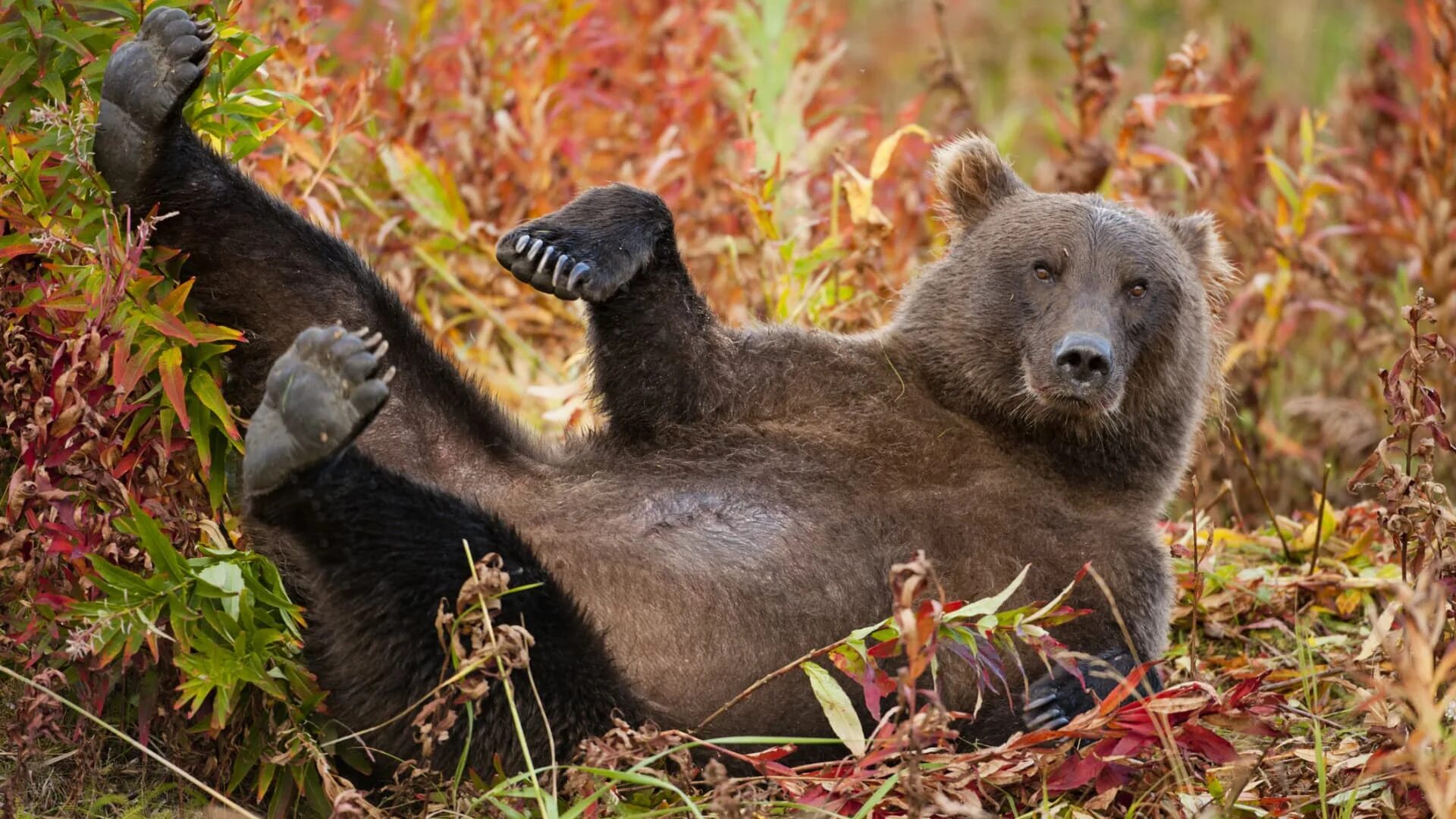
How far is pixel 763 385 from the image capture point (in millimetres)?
4641

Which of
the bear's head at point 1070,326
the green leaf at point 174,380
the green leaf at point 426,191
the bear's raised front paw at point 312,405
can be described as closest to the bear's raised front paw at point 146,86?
the green leaf at point 174,380

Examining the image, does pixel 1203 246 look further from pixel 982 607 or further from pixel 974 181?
pixel 982 607

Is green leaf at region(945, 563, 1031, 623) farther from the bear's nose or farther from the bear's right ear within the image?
the bear's right ear

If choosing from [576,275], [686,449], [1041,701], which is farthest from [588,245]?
[1041,701]

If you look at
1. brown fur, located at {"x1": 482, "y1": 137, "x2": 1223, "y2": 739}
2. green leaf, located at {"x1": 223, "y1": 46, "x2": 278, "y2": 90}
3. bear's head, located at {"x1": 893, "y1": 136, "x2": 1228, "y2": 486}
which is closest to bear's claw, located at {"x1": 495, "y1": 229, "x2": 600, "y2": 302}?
brown fur, located at {"x1": 482, "y1": 137, "x2": 1223, "y2": 739}

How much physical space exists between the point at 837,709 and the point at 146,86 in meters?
2.19

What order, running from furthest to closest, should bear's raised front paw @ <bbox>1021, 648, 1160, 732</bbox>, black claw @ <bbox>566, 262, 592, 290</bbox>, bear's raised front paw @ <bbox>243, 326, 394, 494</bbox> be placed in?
black claw @ <bbox>566, 262, 592, 290</bbox> < bear's raised front paw @ <bbox>1021, 648, 1160, 732</bbox> < bear's raised front paw @ <bbox>243, 326, 394, 494</bbox>

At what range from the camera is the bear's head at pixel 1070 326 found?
4613 mm

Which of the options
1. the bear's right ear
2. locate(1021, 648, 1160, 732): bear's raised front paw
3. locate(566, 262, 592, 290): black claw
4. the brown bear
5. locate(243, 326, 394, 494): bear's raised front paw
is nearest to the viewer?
locate(243, 326, 394, 494): bear's raised front paw

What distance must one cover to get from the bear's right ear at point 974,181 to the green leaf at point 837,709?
2.09 metres

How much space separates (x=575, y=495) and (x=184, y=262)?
1202mm

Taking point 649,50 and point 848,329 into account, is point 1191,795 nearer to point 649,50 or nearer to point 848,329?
point 848,329

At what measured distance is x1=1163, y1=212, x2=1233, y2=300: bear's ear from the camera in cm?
525

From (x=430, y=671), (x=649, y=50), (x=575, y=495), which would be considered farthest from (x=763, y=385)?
(x=649, y=50)
